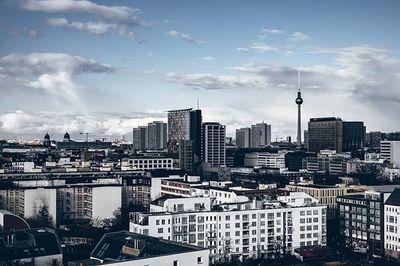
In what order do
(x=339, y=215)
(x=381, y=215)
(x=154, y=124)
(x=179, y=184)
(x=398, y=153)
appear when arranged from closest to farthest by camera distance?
1. (x=381, y=215)
2. (x=339, y=215)
3. (x=179, y=184)
4. (x=398, y=153)
5. (x=154, y=124)

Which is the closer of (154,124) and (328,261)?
(328,261)

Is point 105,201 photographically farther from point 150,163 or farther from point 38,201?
point 150,163

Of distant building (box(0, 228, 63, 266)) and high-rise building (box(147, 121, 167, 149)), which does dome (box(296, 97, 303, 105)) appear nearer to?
high-rise building (box(147, 121, 167, 149))

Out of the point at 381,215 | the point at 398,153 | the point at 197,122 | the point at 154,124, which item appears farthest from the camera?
the point at 154,124

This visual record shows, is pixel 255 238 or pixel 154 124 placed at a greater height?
pixel 154 124

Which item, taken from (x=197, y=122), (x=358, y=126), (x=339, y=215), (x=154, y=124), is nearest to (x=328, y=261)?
(x=339, y=215)

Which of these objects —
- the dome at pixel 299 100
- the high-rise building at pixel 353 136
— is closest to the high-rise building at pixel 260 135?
the dome at pixel 299 100

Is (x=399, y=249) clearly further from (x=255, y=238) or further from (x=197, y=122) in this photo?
(x=197, y=122)

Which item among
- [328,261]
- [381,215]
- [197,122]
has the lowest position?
[328,261]
